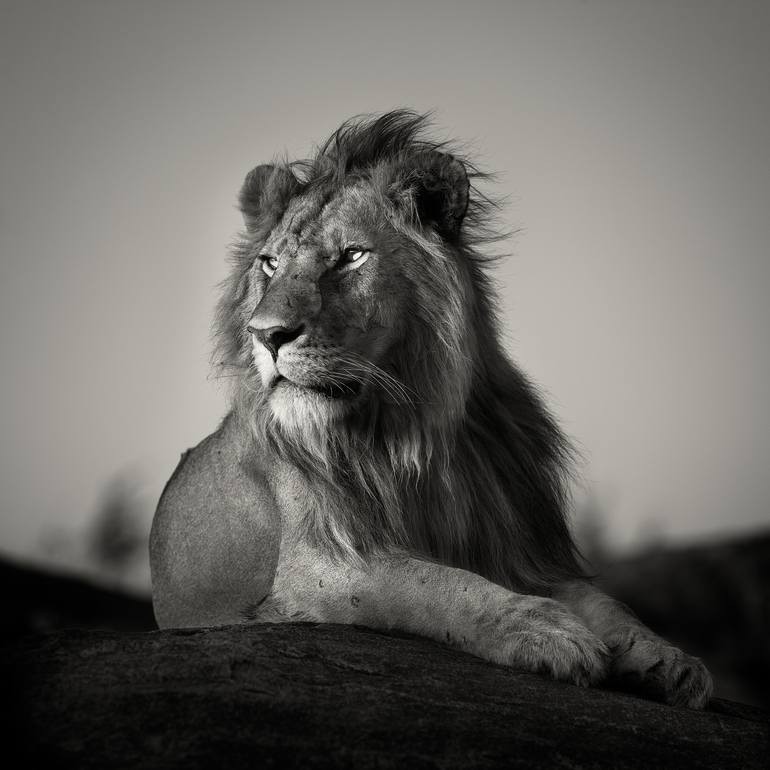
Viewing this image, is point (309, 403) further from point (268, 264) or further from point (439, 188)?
point (439, 188)

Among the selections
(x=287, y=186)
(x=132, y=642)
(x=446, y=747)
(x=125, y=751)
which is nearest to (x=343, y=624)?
(x=132, y=642)

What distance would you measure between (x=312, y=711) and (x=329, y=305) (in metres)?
2.08

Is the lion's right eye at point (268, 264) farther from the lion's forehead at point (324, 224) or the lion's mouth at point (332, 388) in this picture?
the lion's mouth at point (332, 388)

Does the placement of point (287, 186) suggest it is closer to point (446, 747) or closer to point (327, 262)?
point (327, 262)

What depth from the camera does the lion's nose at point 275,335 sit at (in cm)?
428

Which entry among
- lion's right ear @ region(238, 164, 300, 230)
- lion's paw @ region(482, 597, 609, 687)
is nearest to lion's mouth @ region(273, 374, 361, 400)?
lion's paw @ region(482, 597, 609, 687)

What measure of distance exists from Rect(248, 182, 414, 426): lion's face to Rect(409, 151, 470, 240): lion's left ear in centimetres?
23

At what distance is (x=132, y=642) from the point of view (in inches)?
132

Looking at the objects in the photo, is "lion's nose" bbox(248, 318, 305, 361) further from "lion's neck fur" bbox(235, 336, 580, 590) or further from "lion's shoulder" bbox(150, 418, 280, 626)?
"lion's shoulder" bbox(150, 418, 280, 626)

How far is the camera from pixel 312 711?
114 inches

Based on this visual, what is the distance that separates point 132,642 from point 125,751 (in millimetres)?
839

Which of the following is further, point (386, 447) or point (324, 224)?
point (324, 224)

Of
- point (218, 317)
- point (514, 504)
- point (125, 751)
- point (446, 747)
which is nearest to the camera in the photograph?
point (125, 751)

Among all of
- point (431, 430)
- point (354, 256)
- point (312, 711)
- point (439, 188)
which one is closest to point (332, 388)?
point (431, 430)
